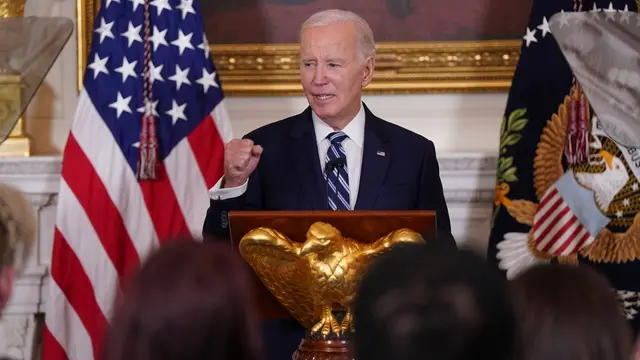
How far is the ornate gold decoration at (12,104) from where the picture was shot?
4.87 metres

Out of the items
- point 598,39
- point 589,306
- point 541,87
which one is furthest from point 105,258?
point 589,306

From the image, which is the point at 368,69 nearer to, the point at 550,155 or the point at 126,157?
the point at 550,155

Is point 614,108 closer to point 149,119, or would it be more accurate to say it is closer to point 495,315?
point 149,119

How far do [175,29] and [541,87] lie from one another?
5.23 feet

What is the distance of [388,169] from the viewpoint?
146 inches

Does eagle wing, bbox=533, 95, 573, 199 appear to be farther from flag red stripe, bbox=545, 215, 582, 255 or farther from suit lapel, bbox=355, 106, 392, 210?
suit lapel, bbox=355, 106, 392, 210

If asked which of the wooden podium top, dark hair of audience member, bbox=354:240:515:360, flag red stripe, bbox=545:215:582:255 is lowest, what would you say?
flag red stripe, bbox=545:215:582:255

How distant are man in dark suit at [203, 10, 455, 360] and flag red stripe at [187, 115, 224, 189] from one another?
3.16 ft

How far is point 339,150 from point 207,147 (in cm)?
120

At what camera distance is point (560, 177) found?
466cm

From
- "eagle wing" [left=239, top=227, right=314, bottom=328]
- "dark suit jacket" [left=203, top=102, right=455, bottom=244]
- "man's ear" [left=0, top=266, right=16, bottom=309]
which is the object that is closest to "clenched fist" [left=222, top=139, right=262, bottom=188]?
"dark suit jacket" [left=203, top=102, right=455, bottom=244]

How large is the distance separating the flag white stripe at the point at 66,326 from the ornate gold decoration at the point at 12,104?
75 cm

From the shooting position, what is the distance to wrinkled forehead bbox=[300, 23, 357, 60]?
372 cm

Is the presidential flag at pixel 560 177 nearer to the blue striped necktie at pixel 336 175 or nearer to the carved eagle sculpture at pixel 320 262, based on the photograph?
the blue striped necktie at pixel 336 175
